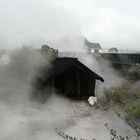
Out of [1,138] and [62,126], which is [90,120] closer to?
[62,126]

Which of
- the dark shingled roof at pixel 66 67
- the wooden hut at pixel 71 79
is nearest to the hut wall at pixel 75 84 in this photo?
the wooden hut at pixel 71 79

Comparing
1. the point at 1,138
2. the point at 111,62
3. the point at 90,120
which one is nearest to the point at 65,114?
the point at 90,120

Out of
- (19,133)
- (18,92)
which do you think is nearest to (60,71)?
Answer: (18,92)

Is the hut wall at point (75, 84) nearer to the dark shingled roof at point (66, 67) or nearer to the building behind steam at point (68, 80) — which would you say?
the building behind steam at point (68, 80)

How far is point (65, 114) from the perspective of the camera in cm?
1622

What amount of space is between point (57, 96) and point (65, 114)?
3032 millimetres

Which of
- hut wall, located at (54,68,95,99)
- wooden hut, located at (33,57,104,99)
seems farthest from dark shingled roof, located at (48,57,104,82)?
hut wall, located at (54,68,95,99)

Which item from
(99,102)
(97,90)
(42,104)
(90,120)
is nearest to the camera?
(90,120)

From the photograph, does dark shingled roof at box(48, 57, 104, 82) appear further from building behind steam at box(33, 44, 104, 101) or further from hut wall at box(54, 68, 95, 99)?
hut wall at box(54, 68, 95, 99)

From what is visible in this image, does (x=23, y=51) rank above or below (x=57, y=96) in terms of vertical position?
above

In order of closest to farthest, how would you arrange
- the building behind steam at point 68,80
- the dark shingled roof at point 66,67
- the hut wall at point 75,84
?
the building behind steam at point 68,80
the dark shingled roof at point 66,67
the hut wall at point 75,84

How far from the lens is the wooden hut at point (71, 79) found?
62.3 ft

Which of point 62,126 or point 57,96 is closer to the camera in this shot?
point 62,126

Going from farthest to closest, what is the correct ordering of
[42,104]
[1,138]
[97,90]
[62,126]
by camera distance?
[97,90]
[42,104]
[62,126]
[1,138]
